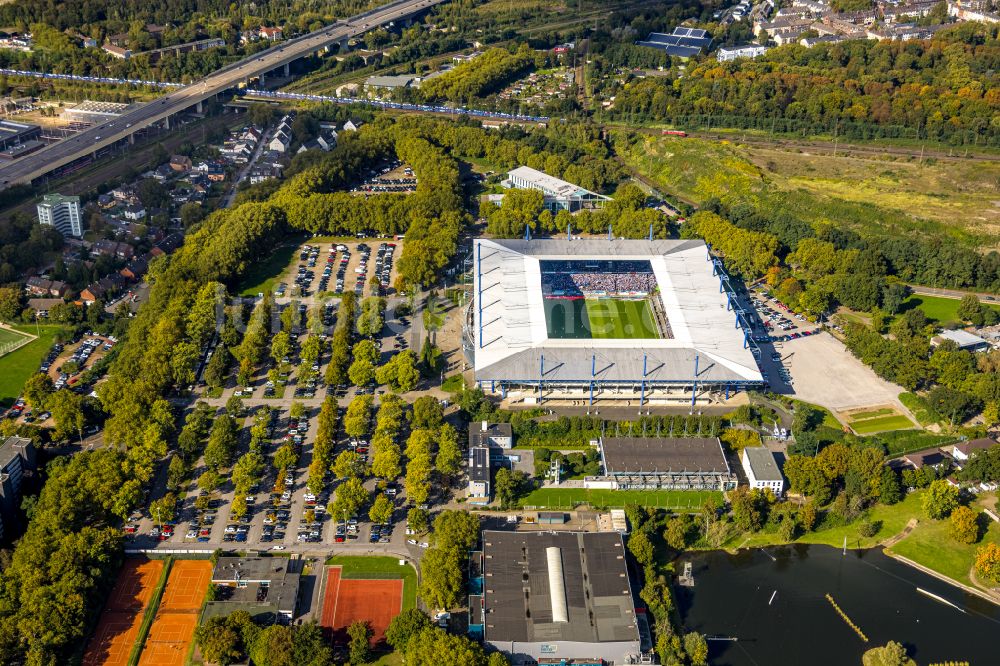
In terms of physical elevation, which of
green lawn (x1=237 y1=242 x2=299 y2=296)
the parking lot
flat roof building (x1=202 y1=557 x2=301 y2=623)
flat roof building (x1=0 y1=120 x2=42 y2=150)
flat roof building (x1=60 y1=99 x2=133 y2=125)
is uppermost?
flat roof building (x1=60 y1=99 x2=133 y2=125)

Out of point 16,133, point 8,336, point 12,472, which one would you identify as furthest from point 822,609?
point 16,133

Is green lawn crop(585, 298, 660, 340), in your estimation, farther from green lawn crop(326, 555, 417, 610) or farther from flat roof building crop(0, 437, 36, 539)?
flat roof building crop(0, 437, 36, 539)

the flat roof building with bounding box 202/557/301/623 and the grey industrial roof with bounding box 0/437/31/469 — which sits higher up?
the grey industrial roof with bounding box 0/437/31/469

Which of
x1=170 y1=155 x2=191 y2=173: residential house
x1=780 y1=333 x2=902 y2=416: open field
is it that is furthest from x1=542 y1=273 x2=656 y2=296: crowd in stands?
x1=170 y1=155 x2=191 y2=173: residential house

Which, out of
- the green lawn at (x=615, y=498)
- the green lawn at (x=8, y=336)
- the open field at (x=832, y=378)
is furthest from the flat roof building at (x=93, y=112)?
the open field at (x=832, y=378)

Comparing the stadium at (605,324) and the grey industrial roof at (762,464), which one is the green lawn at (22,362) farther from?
the grey industrial roof at (762,464)

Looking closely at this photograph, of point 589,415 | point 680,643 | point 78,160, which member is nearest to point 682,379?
point 589,415
